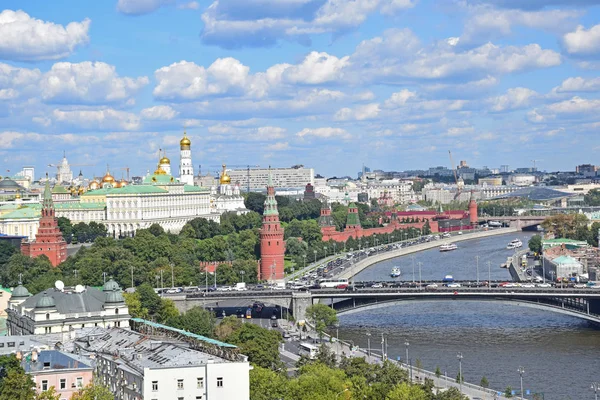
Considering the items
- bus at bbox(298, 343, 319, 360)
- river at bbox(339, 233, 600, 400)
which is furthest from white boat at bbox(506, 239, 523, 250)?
bus at bbox(298, 343, 319, 360)

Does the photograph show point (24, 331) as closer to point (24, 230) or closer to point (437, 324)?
point (437, 324)

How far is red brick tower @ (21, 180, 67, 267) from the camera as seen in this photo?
9231 centimetres

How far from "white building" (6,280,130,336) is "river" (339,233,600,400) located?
14.3 metres

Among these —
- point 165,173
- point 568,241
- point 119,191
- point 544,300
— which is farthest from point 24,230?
point 544,300

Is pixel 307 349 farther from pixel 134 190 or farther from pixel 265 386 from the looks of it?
pixel 134 190

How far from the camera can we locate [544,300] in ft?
225

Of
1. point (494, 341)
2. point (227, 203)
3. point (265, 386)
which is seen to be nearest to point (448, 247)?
point (227, 203)

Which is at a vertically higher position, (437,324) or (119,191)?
(119,191)

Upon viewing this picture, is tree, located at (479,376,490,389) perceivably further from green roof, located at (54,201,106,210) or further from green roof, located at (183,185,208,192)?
green roof, located at (183,185,208,192)

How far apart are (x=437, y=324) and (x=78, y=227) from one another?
192 feet

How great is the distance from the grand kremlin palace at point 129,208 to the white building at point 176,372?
75.1 metres

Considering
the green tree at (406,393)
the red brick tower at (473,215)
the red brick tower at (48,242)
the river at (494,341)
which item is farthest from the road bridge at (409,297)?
the red brick tower at (473,215)

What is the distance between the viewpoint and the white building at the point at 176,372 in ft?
123

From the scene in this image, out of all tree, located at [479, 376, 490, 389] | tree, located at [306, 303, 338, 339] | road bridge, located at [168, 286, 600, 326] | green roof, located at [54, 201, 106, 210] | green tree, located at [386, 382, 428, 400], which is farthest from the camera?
green roof, located at [54, 201, 106, 210]
